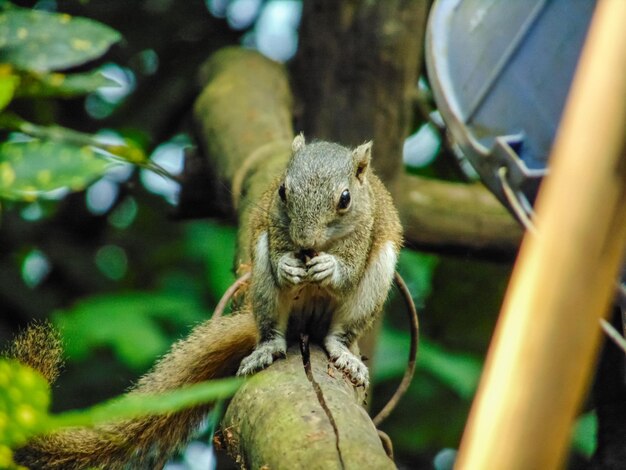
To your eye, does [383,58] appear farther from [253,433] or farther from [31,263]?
[253,433]

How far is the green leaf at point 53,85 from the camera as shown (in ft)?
4.27

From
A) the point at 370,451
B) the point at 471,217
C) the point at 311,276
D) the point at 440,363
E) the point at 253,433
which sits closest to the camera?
the point at 370,451

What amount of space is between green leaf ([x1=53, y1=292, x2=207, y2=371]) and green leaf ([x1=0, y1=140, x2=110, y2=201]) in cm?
190

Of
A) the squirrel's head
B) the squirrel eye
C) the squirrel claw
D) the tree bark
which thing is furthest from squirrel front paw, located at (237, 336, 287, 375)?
the tree bark

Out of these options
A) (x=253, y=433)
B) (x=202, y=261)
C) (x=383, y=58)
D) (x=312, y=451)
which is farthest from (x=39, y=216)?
(x=312, y=451)

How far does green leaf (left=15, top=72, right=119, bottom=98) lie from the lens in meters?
1.30

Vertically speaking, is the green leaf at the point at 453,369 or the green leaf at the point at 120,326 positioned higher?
the green leaf at the point at 120,326

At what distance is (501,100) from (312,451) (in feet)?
2.66

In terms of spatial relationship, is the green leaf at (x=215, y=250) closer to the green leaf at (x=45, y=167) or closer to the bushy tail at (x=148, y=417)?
the bushy tail at (x=148, y=417)

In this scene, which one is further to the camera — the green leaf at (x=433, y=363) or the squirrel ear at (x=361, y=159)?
the green leaf at (x=433, y=363)

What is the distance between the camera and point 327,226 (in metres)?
2.45

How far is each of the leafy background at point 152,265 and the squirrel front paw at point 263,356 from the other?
2.67ft

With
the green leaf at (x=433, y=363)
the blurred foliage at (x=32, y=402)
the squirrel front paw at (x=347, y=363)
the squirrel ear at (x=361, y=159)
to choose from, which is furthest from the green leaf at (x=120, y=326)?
the blurred foliage at (x=32, y=402)

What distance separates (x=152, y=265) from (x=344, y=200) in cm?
165
